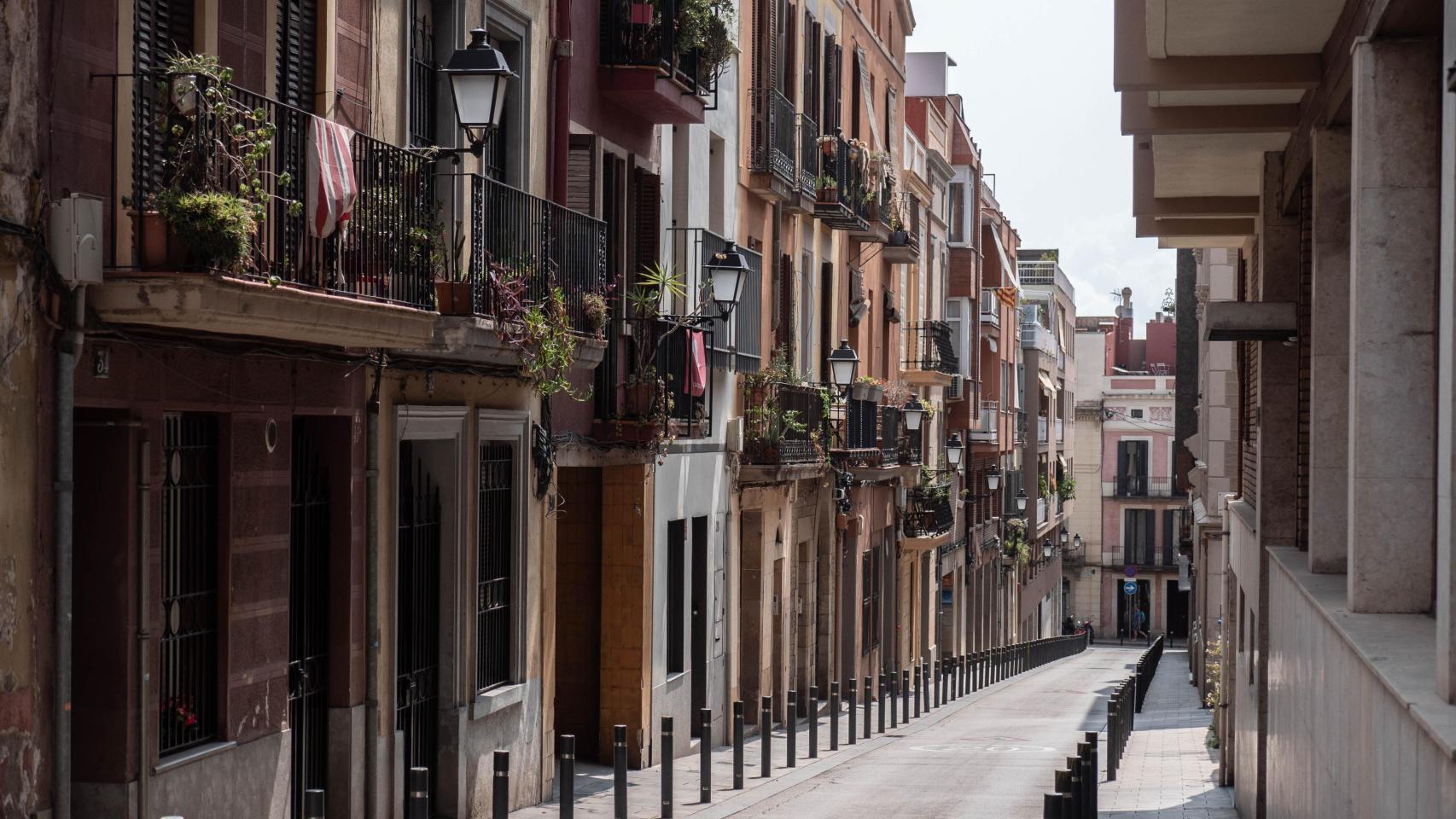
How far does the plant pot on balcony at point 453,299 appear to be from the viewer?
12.7 m

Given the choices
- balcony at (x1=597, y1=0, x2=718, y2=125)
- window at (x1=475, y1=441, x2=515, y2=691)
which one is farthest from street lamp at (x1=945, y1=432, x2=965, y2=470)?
window at (x1=475, y1=441, x2=515, y2=691)

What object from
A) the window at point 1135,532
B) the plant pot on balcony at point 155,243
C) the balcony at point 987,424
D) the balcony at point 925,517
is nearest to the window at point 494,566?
the plant pot on balcony at point 155,243

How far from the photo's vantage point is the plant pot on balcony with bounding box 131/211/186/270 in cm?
886

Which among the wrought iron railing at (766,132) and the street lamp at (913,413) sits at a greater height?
the wrought iron railing at (766,132)

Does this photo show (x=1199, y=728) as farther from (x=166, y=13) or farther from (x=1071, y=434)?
(x=1071, y=434)

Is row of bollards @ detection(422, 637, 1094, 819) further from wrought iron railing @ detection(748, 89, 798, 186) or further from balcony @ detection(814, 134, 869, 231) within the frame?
balcony @ detection(814, 134, 869, 231)

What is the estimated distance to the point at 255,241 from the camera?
31.9ft

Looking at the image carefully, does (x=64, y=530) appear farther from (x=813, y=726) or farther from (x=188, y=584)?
(x=813, y=726)

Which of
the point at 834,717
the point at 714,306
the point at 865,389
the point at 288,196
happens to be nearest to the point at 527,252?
the point at 288,196

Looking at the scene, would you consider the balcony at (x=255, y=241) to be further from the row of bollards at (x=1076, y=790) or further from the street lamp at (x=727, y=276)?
the street lamp at (x=727, y=276)

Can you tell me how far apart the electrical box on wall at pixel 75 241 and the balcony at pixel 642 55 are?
9.67 metres

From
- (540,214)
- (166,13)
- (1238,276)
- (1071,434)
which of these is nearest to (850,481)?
(1238,276)

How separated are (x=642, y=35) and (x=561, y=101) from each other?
2.14 meters

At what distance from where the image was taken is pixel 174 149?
30.0 ft
